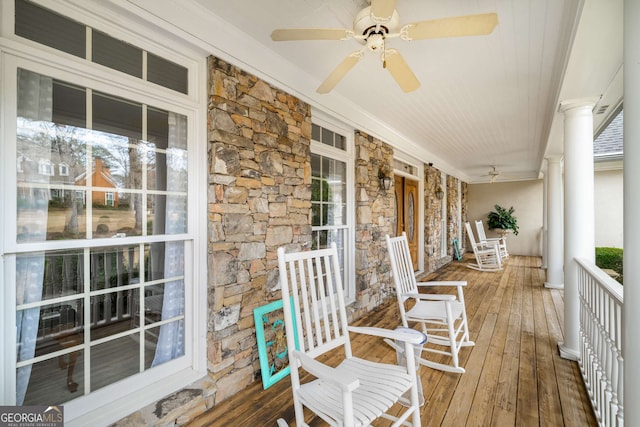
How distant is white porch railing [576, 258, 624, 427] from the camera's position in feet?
5.09

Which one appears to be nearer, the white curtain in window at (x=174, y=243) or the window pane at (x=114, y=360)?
the window pane at (x=114, y=360)

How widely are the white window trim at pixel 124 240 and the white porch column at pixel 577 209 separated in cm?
323

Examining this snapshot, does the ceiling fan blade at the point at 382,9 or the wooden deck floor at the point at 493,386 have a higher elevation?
the ceiling fan blade at the point at 382,9

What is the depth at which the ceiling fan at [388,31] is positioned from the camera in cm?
137

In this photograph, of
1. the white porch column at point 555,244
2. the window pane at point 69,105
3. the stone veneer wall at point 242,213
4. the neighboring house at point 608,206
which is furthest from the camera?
the neighboring house at point 608,206

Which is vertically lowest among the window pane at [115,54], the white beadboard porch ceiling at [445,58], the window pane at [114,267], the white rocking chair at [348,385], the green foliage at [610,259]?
the green foliage at [610,259]

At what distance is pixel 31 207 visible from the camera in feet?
4.50

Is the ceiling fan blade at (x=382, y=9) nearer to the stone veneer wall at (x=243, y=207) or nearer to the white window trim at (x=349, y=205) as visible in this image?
the stone veneer wall at (x=243, y=207)

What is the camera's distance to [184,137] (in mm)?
1967

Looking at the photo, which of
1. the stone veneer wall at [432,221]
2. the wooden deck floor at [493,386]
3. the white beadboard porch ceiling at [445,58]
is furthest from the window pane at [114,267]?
the stone veneer wall at [432,221]

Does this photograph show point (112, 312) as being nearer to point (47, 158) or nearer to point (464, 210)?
point (47, 158)

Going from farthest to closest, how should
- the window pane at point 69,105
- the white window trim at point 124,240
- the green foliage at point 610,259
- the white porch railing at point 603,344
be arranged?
the green foliage at point 610,259 → the white porch railing at point 603,344 → the window pane at point 69,105 → the white window trim at point 124,240

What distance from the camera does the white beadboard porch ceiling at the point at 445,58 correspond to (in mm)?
1831

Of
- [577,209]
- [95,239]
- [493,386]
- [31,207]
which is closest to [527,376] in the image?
[493,386]
